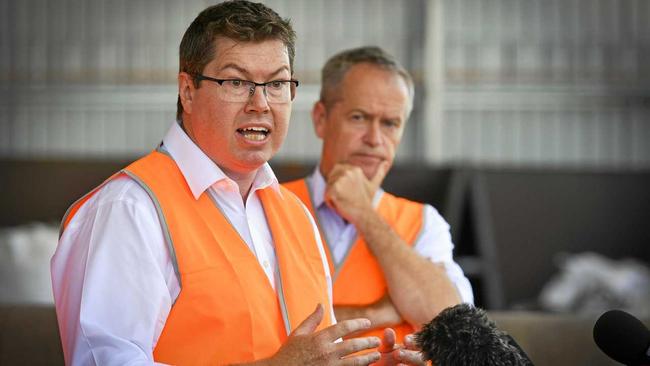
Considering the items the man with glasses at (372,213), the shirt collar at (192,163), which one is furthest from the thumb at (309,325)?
the man with glasses at (372,213)

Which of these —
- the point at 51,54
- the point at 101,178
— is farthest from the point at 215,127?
the point at 51,54

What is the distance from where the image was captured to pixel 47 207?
604cm

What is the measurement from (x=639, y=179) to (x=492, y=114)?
1513mm

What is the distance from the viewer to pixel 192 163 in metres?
2.02

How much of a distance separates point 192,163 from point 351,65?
101 cm

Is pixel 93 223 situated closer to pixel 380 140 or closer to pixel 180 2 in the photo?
pixel 380 140

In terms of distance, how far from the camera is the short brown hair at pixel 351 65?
2.93 metres

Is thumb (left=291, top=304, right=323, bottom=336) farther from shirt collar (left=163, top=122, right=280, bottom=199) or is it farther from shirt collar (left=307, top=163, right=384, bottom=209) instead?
shirt collar (left=307, top=163, right=384, bottom=209)

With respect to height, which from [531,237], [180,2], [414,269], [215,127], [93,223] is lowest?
[531,237]

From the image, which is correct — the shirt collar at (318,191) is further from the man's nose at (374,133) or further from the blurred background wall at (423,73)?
the blurred background wall at (423,73)

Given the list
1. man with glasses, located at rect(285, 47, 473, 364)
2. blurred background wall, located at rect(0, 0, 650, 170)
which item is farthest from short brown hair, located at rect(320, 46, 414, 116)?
blurred background wall, located at rect(0, 0, 650, 170)

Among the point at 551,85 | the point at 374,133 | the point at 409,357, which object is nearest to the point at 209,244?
the point at 409,357

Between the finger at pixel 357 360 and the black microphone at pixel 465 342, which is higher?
the black microphone at pixel 465 342

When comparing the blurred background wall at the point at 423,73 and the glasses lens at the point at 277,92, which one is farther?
the blurred background wall at the point at 423,73
